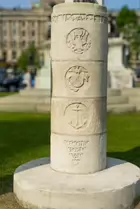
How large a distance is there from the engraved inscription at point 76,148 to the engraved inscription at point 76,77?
2.40 feet

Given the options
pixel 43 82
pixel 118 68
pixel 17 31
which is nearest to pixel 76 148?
pixel 43 82

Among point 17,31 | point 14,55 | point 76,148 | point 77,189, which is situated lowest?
point 77,189

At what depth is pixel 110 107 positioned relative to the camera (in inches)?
552

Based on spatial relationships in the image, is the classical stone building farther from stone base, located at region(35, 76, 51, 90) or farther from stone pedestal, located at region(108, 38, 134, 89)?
stone base, located at region(35, 76, 51, 90)

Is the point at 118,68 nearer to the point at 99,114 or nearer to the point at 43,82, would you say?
the point at 43,82

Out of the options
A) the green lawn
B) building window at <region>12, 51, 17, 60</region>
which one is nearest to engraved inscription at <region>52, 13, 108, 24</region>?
the green lawn

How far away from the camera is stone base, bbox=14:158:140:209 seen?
14.9 feet

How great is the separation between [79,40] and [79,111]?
97 centimetres

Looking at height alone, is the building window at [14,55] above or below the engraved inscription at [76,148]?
above

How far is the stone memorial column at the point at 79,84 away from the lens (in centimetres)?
495

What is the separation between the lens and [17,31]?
11269 centimetres

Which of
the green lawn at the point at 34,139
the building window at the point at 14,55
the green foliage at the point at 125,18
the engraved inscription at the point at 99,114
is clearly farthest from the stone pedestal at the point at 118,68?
the building window at the point at 14,55

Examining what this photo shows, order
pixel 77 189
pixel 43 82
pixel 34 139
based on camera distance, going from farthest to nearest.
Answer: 1. pixel 43 82
2. pixel 34 139
3. pixel 77 189

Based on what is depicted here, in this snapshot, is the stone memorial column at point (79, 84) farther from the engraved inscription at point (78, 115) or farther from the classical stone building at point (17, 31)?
the classical stone building at point (17, 31)
